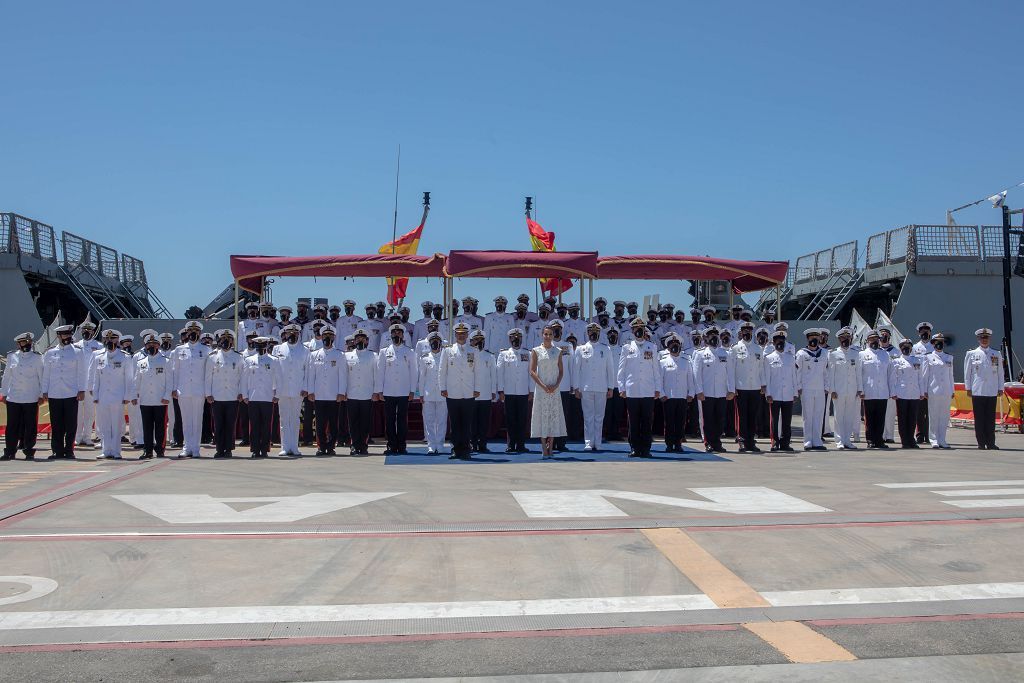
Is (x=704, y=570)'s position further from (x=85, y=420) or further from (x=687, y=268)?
(x=85, y=420)

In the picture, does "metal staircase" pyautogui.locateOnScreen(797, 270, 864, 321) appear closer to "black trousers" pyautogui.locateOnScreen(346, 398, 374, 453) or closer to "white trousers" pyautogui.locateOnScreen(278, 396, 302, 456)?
"black trousers" pyautogui.locateOnScreen(346, 398, 374, 453)

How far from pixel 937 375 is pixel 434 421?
8.87m

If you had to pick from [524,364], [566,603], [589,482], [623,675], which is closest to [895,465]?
[589,482]

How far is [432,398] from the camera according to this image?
13867mm

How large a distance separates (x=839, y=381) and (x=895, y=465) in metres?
3.14

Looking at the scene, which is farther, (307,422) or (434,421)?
(307,422)

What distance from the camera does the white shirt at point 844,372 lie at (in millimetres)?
14867

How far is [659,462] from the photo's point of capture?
1244 cm

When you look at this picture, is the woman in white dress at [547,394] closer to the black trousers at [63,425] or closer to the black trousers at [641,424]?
the black trousers at [641,424]

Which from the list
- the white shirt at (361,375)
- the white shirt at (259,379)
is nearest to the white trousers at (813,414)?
the white shirt at (361,375)

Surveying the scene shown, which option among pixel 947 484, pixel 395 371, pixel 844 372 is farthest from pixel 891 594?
pixel 844 372

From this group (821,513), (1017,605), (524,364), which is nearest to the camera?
(1017,605)

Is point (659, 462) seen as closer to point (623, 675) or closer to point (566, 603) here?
point (566, 603)

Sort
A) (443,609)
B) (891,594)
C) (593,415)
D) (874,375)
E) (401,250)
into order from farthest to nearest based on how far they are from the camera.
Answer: (401,250) → (874,375) → (593,415) → (891,594) → (443,609)
